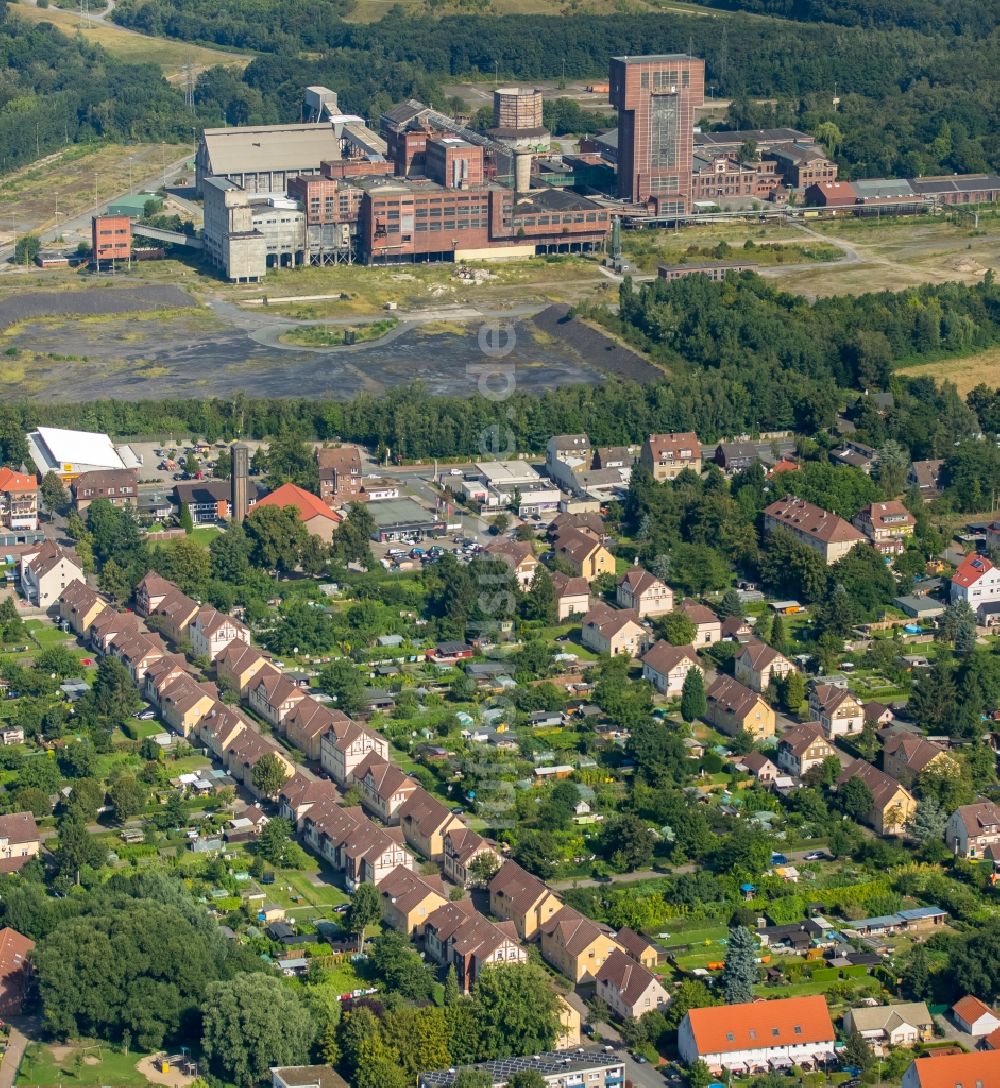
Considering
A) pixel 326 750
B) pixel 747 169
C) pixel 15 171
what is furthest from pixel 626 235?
pixel 326 750

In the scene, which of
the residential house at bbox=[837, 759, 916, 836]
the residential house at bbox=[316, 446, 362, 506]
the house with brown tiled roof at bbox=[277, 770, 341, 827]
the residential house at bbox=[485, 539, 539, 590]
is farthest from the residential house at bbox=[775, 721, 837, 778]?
the residential house at bbox=[316, 446, 362, 506]

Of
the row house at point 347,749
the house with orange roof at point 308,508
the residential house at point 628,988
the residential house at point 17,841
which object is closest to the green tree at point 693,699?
the row house at point 347,749

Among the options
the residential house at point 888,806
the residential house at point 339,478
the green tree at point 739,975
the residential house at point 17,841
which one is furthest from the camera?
the residential house at point 339,478

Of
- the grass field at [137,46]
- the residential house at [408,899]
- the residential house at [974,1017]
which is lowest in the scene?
the residential house at [974,1017]

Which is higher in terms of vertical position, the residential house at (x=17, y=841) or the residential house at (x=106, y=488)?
the residential house at (x=106, y=488)

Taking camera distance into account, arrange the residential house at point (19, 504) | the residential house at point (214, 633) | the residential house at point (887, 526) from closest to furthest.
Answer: the residential house at point (214, 633), the residential house at point (887, 526), the residential house at point (19, 504)

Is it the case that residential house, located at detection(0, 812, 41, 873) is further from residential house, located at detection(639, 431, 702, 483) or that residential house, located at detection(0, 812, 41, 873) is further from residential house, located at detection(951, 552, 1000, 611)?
residential house, located at detection(639, 431, 702, 483)

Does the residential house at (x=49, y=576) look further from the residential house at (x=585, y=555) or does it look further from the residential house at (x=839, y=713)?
the residential house at (x=839, y=713)

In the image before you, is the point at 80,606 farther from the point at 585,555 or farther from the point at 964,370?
the point at 964,370
